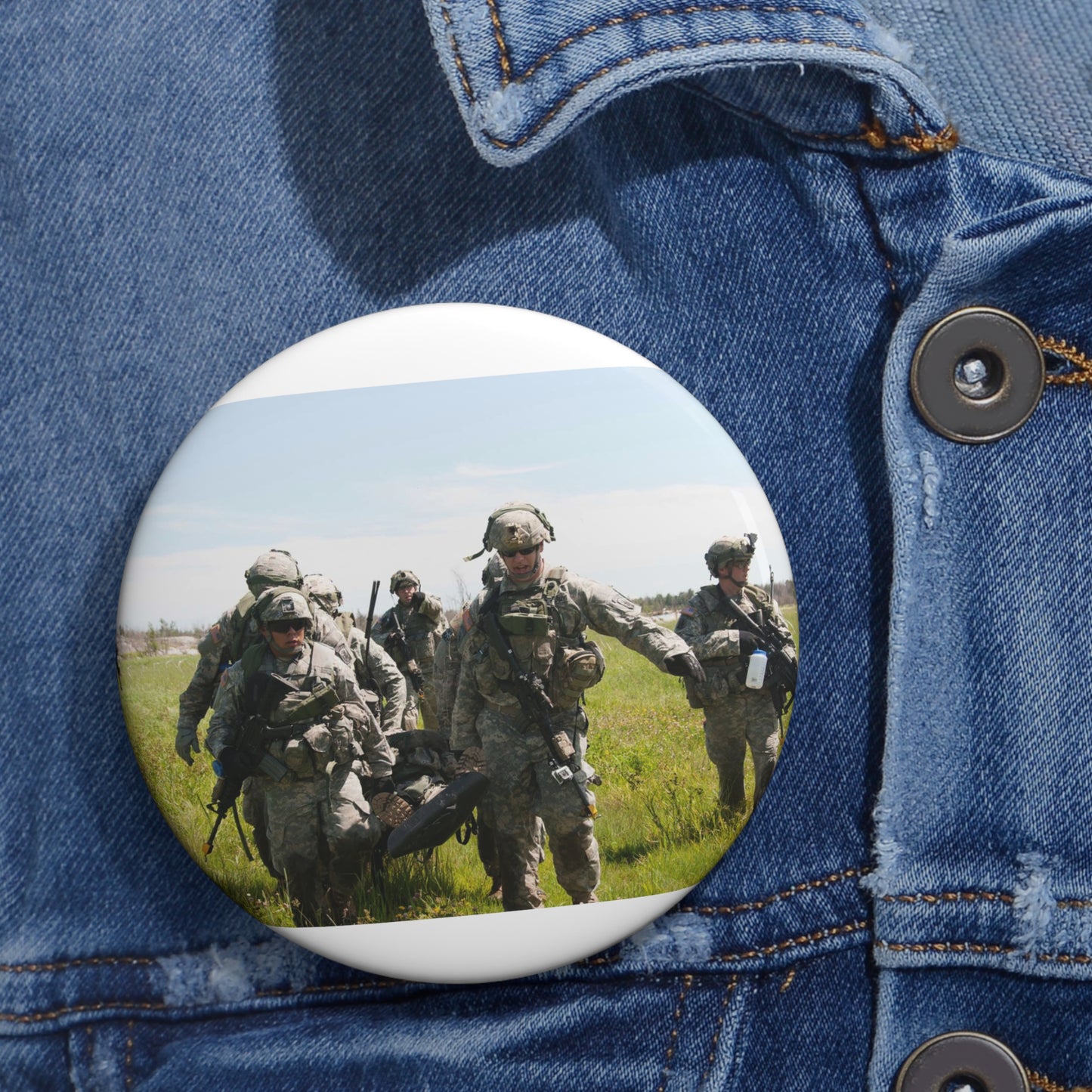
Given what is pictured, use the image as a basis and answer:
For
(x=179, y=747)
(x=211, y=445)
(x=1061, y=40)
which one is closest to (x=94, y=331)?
(x=211, y=445)

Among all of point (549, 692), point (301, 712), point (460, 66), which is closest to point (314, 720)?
point (301, 712)

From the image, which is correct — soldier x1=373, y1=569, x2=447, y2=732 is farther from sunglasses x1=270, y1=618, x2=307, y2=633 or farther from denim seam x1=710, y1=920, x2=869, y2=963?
denim seam x1=710, y1=920, x2=869, y2=963

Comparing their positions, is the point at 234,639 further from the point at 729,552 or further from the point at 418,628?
the point at 729,552

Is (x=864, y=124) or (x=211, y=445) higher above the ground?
(x=864, y=124)

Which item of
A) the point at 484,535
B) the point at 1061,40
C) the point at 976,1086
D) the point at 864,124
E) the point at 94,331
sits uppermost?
the point at 1061,40

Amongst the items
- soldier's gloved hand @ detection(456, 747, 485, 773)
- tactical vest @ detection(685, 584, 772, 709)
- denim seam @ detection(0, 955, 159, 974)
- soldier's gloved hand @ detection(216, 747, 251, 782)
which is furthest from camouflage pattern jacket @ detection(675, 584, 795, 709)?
denim seam @ detection(0, 955, 159, 974)

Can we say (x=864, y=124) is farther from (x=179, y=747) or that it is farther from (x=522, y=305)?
(x=179, y=747)

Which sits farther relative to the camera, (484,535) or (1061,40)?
(1061,40)
